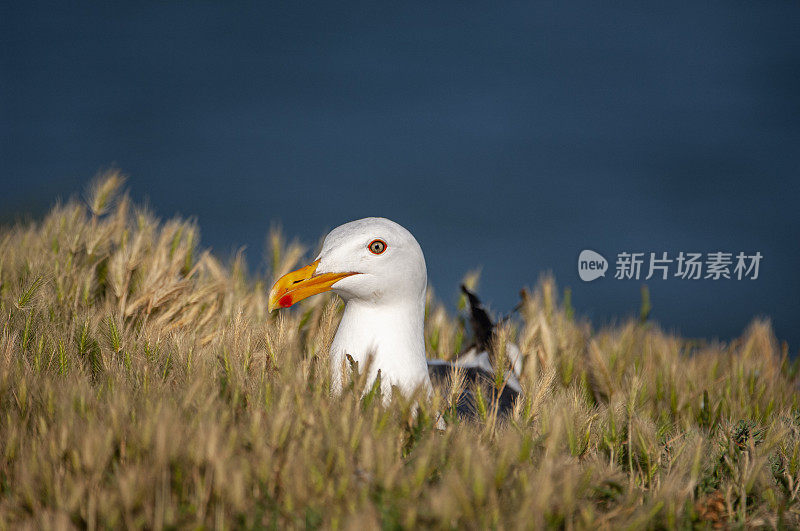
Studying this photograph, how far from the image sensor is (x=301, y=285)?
3080mm

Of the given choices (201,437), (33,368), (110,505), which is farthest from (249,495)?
(33,368)

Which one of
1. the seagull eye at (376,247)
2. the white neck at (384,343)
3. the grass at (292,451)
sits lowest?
the grass at (292,451)

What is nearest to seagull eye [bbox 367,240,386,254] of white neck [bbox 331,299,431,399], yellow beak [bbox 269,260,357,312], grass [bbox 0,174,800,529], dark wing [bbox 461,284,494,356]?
yellow beak [bbox 269,260,357,312]

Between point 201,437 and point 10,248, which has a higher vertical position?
point 10,248

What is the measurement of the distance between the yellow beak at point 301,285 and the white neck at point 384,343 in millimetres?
225

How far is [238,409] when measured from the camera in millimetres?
2418

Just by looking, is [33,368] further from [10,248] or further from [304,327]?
[10,248]

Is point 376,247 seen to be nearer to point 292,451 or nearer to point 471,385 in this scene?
point 471,385

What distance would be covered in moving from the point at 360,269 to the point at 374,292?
15 centimetres

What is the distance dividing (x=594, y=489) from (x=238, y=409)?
1.32 meters

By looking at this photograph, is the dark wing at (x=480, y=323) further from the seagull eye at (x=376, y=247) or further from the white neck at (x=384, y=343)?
the seagull eye at (x=376, y=247)

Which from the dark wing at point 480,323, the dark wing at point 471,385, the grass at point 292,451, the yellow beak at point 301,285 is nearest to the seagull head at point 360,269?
the yellow beak at point 301,285

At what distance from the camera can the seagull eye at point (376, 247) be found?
3117 mm

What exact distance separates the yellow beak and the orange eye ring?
0.53 feet
